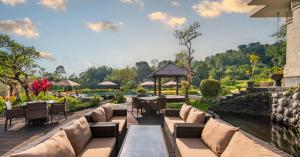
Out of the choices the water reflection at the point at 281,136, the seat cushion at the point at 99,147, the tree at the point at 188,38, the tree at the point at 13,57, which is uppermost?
the tree at the point at 188,38

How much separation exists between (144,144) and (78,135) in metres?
1.03

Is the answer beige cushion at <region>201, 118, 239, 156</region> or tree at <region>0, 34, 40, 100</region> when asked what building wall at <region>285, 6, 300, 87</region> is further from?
tree at <region>0, 34, 40, 100</region>

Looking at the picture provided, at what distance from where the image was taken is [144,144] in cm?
380

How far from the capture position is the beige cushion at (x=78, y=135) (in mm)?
3496

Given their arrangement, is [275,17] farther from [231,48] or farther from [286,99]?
[231,48]

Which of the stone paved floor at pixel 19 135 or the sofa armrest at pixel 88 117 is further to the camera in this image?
the stone paved floor at pixel 19 135

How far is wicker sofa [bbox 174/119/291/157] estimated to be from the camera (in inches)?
99.3

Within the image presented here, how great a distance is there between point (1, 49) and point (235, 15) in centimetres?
1450

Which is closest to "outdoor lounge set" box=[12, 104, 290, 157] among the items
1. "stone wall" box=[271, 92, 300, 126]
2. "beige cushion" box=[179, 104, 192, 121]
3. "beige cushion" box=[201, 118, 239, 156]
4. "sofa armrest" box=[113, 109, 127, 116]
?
"beige cushion" box=[201, 118, 239, 156]

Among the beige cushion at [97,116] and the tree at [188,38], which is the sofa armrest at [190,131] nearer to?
the beige cushion at [97,116]

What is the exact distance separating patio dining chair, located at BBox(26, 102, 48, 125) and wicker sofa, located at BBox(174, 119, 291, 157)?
5175mm

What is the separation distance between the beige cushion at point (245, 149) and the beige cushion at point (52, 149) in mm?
1954

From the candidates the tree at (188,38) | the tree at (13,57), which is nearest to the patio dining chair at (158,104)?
the tree at (13,57)

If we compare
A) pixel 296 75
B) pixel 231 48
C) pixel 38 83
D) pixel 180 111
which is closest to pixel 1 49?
pixel 38 83
